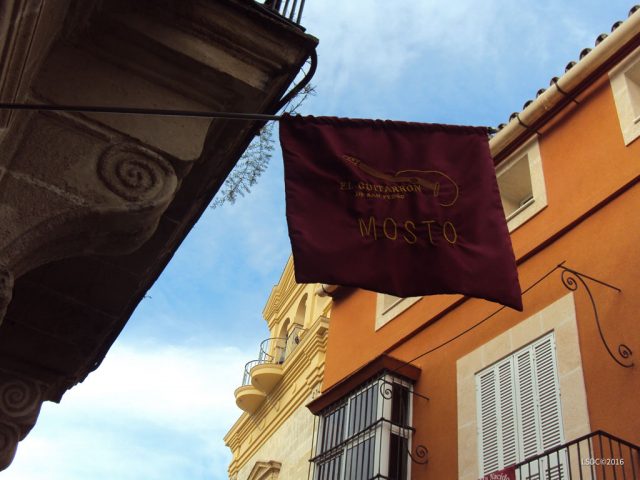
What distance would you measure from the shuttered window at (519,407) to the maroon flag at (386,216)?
3.99 meters

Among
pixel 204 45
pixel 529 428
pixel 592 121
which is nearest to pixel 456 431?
pixel 529 428

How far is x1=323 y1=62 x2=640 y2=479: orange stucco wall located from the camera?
766cm

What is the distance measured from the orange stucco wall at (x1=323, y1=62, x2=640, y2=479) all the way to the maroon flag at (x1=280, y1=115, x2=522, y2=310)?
3581mm

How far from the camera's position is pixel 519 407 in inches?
335

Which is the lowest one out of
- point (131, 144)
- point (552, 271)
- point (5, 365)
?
point (5, 365)

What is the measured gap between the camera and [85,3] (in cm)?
377

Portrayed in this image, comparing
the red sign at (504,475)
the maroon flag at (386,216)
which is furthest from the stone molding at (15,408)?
the red sign at (504,475)

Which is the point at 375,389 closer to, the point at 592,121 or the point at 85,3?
the point at 592,121

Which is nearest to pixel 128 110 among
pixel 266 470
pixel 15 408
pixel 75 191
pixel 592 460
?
pixel 75 191

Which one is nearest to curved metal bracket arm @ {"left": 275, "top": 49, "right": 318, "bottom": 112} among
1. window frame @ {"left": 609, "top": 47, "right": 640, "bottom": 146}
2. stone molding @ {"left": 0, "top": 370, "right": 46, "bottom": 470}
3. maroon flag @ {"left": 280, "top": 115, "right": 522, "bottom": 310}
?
maroon flag @ {"left": 280, "top": 115, "right": 522, "bottom": 310}

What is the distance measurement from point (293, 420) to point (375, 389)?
4748 millimetres

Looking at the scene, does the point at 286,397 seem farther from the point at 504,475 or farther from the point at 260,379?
the point at 504,475

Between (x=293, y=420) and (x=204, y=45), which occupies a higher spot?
(x=293, y=420)

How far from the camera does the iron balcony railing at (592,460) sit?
21.8 ft
